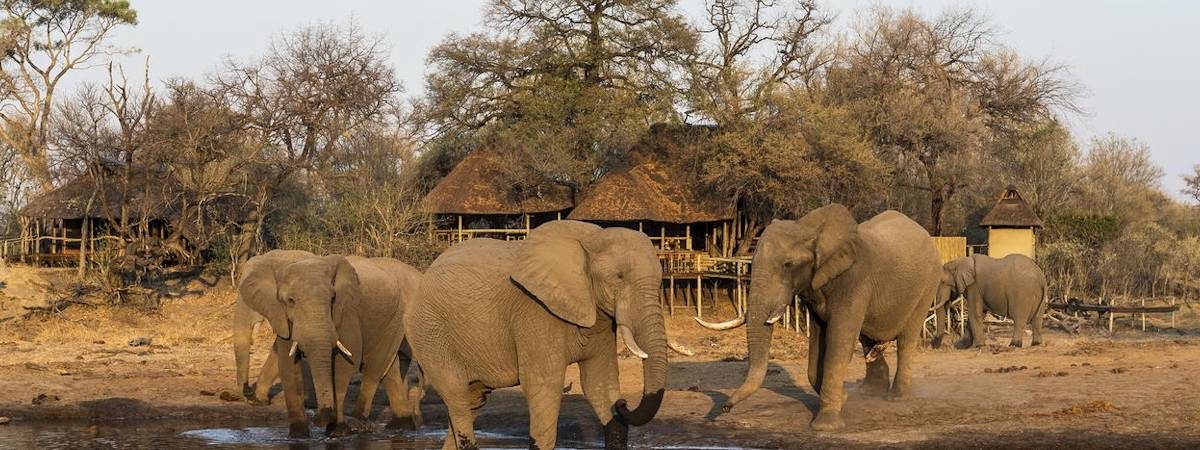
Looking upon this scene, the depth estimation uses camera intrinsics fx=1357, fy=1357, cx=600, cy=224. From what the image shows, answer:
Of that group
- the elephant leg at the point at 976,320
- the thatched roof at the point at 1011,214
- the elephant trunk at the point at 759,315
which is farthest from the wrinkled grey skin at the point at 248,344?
the thatched roof at the point at 1011,214

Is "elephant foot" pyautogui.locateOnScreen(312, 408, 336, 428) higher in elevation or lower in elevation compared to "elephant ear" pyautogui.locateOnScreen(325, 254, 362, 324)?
lower

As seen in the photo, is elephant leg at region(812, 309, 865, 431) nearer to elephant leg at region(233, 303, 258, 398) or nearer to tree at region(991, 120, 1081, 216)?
elephant leg at region(233, 303, 258, 398)

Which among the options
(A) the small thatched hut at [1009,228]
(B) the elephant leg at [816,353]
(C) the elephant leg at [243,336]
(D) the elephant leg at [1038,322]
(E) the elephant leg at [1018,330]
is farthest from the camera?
(A) the small thatched hut at [1009,228]

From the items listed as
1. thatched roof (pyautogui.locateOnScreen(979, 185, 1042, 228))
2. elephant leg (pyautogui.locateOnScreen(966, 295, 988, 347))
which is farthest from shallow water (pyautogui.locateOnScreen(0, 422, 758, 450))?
thatched roof (pyautogui.locateOnScreen(979, 185, 1042, 228))

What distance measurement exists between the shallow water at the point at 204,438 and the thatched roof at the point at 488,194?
22072 mm

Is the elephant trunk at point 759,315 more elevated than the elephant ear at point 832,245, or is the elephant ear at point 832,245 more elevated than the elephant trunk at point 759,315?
the elephant ear at point 832,245

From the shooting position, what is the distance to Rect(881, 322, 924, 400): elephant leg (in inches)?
608

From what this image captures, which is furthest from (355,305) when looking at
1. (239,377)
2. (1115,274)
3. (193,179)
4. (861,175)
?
(1115,274)

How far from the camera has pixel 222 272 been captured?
3903cm

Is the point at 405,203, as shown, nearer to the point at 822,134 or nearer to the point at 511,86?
the point at 511,86

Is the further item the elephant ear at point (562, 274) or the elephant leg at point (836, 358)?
the elephant leg at point (836, 358)

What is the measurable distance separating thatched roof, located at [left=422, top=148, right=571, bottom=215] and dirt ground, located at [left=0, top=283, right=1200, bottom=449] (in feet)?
41.6

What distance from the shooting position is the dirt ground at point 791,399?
1362 cm

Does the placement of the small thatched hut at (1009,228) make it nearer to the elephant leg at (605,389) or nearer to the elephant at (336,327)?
the elephant at (336,327)
